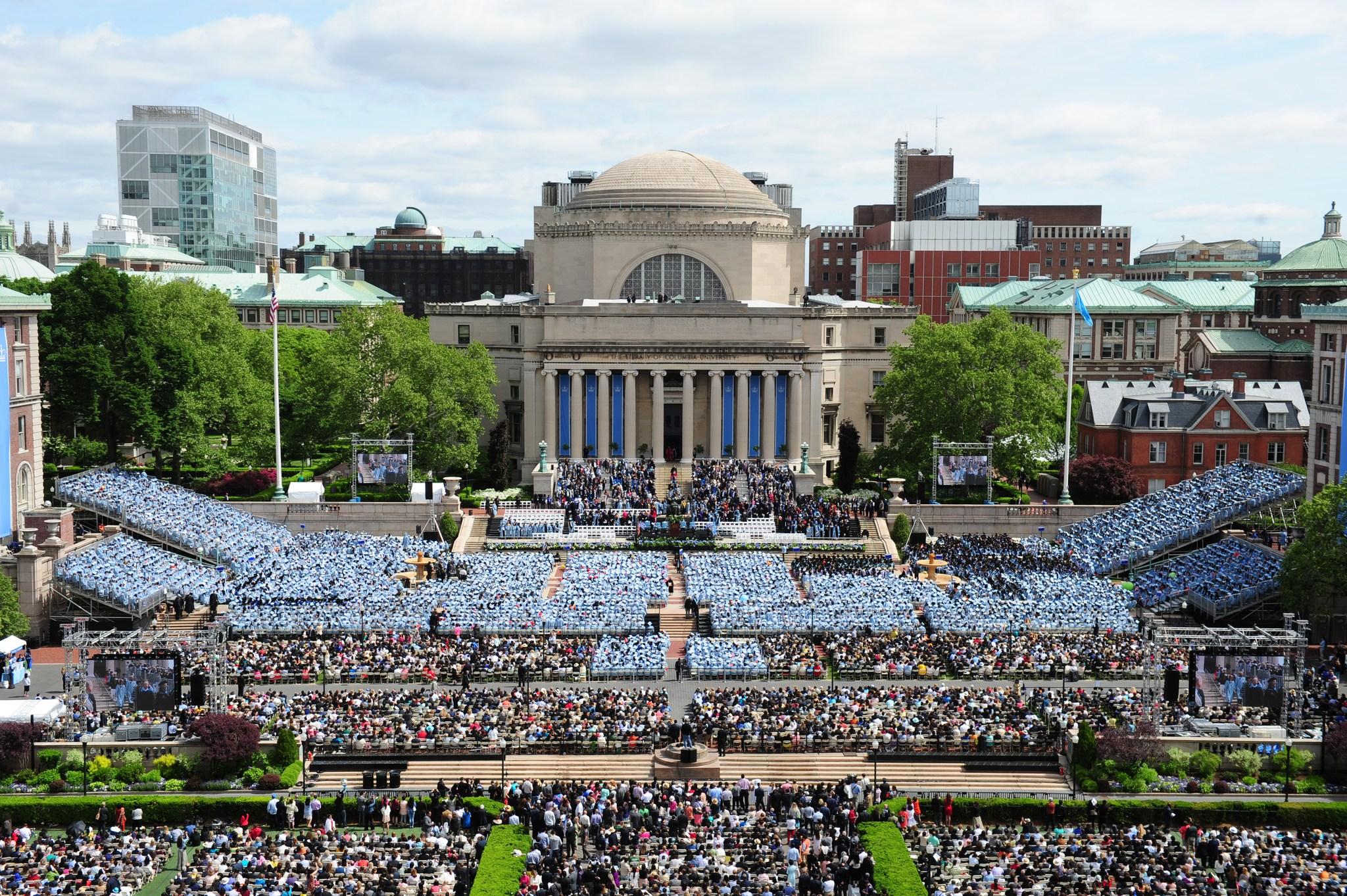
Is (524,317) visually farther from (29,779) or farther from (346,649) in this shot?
(29,779)

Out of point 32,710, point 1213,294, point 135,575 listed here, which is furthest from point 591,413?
point 1213,294

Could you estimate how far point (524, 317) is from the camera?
100 metres

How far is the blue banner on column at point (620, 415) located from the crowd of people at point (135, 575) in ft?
110

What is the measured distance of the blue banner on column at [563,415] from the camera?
9500cm

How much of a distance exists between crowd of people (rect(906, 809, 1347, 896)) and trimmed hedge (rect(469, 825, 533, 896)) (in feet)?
34.0

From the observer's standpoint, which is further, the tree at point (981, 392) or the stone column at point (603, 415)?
the stone column at point (603, 415)

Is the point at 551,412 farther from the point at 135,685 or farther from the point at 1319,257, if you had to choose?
the point at 1319,257

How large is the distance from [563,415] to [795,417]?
52.4 ft

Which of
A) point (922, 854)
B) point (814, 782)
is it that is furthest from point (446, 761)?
point (922, 854)

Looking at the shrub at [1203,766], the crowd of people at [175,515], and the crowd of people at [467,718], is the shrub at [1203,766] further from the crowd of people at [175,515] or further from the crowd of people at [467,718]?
the crowd of people at [175,515]

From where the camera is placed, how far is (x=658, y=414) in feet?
309

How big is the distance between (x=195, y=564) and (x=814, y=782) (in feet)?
124

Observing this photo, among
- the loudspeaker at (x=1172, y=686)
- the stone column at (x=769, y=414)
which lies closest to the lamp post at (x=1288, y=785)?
the loudspeaker at (x=1172, y=686)

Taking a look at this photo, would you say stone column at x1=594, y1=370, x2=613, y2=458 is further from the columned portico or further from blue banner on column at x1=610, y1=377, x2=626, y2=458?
the columned portico
